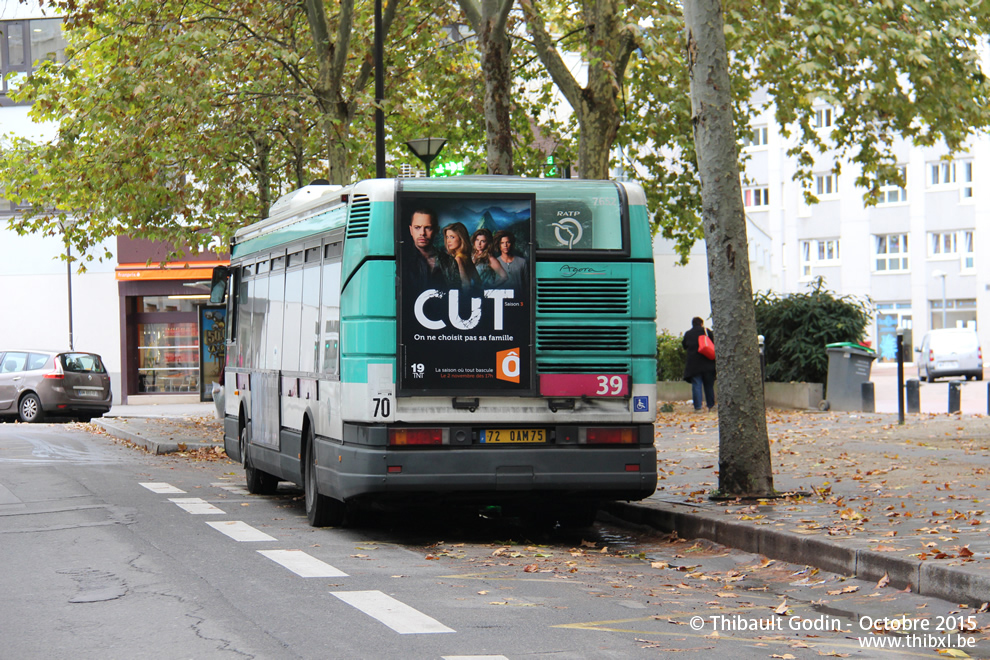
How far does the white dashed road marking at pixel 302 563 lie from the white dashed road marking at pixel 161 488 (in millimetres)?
4815

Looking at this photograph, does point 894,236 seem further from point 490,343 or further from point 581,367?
point 490,343

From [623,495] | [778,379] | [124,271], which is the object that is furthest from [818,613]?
[124,271]

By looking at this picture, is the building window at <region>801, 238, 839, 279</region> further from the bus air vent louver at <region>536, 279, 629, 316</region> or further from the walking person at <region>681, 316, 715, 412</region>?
the bus air vent louver at <region>536, 279, 629, 316</region>

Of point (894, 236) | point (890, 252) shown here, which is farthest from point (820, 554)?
point (894, 236)

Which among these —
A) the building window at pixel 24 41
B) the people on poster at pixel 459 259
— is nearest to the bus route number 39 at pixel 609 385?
the people on poster at pixel 459 259

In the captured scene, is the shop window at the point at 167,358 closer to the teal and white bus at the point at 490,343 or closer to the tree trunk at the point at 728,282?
the tree trunk at the point at 728,282

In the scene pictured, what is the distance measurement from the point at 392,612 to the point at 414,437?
9.62 ft

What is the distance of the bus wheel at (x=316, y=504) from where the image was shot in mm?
10742

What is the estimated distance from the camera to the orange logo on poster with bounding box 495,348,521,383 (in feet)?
32.3

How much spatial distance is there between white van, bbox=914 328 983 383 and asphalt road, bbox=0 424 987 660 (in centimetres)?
3926

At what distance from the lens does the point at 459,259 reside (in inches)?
388

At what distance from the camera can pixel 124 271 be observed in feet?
133

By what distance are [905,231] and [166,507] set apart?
199 ft

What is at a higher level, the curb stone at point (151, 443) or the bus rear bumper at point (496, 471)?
the bus rear bumper at point (496, 471)
